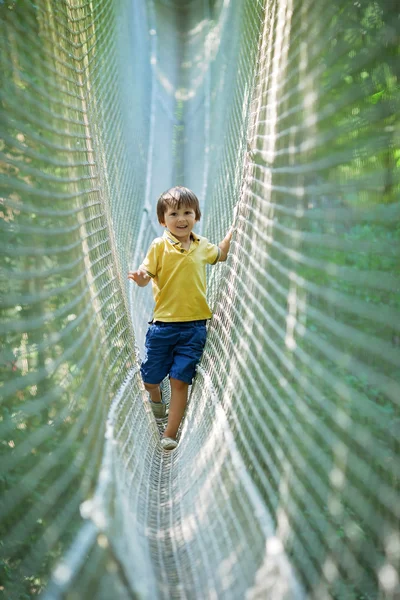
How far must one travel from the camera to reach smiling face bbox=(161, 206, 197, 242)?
196cm

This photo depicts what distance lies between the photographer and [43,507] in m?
0.92

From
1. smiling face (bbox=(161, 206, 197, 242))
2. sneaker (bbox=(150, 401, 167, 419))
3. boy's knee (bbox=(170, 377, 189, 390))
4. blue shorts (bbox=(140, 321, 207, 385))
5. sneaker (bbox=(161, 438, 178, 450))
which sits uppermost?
smiling face (bbox=(161, 206, 197, 242))

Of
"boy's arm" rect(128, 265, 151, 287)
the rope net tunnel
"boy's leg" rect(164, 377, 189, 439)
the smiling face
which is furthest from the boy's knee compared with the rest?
the smiling face

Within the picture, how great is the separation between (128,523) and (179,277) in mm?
1126

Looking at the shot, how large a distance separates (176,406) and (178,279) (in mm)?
373

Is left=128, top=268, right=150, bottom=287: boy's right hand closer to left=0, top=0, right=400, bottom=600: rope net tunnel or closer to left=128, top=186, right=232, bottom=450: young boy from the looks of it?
left=128, top=186, right=232, bottom=450: young boy

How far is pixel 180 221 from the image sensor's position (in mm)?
1959

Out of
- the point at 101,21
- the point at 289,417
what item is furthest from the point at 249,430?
the point at 101,21

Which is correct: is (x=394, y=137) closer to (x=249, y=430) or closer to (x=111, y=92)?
(x=249, y=430)

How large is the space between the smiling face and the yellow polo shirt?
28 millimetres

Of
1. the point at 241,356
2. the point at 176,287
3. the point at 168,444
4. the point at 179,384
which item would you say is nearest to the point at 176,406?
the point at 179,384

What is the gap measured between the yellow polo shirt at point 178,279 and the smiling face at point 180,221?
0.03m

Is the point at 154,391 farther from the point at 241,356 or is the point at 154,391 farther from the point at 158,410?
the point at 241,356

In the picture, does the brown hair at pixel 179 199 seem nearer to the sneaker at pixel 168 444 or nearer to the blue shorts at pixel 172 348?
the blue shorts at pixel 172 348
